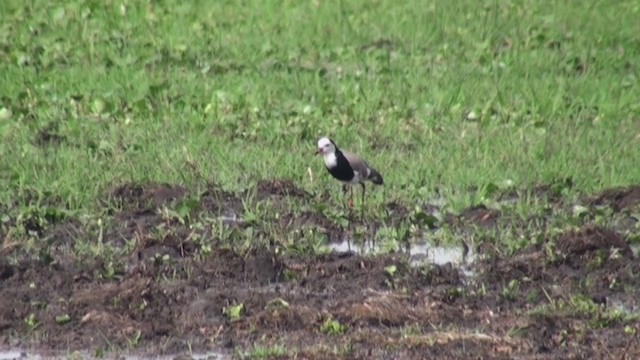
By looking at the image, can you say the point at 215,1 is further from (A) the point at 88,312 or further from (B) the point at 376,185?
(A) the point at 88,312

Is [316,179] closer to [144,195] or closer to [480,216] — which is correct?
[144,195]

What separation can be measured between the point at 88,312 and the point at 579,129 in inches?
191

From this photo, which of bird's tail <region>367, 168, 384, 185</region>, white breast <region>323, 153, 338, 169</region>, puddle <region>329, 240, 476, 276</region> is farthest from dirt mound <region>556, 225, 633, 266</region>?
white breast <region>323, 153, 338, 169</region>

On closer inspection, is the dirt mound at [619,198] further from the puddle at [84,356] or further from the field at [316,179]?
the puddle at [84,356]

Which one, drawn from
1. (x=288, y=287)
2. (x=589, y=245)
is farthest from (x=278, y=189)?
(x=589, y=245)

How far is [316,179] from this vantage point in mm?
9922

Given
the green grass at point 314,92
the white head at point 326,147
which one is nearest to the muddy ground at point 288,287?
the white head at point 326,147

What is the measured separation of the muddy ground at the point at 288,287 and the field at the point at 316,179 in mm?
16

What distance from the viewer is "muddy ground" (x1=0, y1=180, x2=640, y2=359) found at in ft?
23.0

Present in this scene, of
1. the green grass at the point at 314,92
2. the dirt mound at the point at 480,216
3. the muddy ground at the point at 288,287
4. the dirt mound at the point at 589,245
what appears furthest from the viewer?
the green grass at the point at 314,92

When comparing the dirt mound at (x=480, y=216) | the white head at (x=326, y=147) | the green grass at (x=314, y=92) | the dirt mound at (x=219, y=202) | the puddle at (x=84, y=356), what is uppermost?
the puddle at (x=84, y=356)

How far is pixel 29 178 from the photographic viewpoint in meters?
9.70

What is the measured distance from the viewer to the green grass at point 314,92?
10.1 m

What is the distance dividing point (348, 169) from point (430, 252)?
2.92 ft
